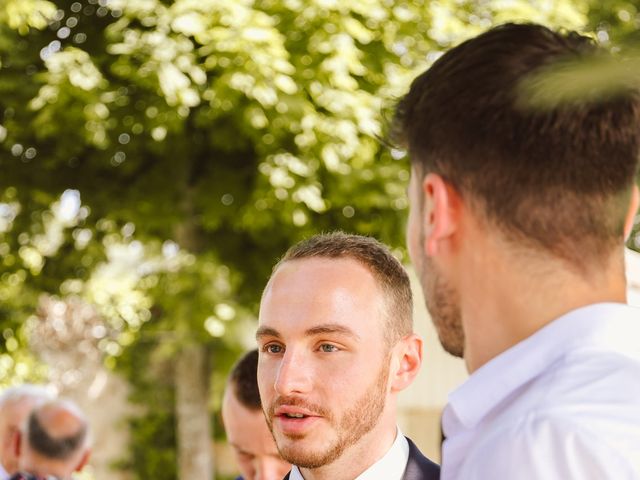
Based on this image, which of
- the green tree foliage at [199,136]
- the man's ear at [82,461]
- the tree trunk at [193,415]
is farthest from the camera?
the tree trunk at [193,415]

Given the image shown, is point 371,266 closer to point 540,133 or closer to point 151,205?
point 540,133

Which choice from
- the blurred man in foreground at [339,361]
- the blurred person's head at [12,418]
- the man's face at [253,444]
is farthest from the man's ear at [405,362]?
the blurred person's head at [12,418]

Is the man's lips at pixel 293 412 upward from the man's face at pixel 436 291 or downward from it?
downward

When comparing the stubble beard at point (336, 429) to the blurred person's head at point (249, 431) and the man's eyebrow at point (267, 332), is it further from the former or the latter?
the blurred person's head at point (249, 431)

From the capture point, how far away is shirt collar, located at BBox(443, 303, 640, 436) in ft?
3.61

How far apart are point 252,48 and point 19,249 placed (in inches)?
155

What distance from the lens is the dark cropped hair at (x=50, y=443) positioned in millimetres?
4832

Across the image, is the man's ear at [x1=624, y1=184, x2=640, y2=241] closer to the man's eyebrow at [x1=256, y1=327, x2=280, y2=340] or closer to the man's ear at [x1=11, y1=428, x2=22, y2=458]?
the man's eyebrow at [x1=256, y1=327, x2=280, y2=340]

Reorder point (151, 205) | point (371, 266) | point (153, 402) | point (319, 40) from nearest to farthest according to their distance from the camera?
point (371, 266) → point (319, 40) → point (151, 205) → point (153, 402)

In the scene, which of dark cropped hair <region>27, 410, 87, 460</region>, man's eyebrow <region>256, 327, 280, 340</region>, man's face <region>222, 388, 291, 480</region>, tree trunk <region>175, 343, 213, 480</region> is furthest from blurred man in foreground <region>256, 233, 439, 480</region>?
tree trunk <region>175, 343, 213, 480</region>

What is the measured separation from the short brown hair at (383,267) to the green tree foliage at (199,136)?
16.7 ft

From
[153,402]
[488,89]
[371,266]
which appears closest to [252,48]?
[371,266]

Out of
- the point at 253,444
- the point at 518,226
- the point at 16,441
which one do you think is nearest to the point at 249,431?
the point at 253,444

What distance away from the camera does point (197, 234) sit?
30.9ft
